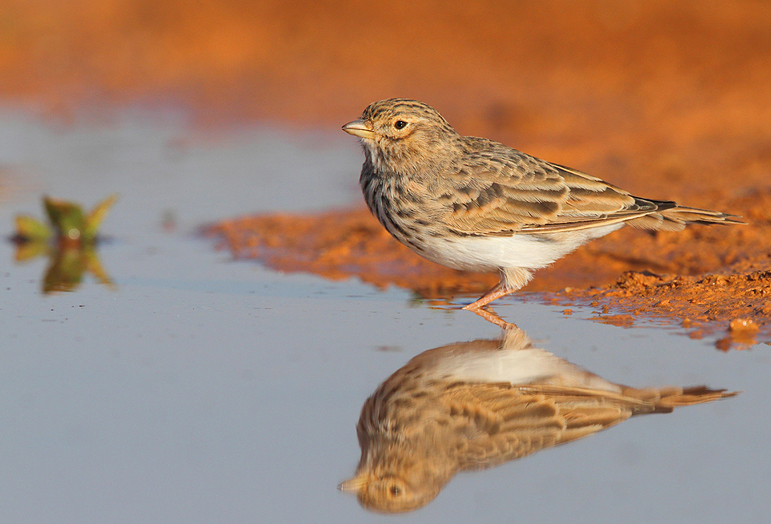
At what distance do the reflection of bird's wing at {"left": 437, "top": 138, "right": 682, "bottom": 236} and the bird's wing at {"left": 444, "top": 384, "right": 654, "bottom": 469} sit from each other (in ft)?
6.18

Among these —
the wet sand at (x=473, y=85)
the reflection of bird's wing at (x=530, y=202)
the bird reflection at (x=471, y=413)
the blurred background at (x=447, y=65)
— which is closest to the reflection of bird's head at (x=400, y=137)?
the reflection of bird's wing at (x=530, y=202)

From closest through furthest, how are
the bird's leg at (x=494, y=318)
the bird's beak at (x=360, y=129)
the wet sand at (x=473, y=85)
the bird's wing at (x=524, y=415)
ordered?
the bird's wing at (x=524, y=415)
the bird's leg at (x=494, y=318)
the bird's beak at (x=360, y=129)
the wet sand at (x=473, y=85)

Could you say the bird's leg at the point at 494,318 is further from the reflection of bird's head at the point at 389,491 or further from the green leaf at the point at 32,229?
the green leaf at the point at 32,229

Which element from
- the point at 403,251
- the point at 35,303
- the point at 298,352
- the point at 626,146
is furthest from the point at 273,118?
the point at 298,352

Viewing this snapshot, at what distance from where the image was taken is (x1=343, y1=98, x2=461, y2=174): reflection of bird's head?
657 centimetres

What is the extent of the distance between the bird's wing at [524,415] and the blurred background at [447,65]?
7122mm

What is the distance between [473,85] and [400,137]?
955 cm

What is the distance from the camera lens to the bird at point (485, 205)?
243 inches

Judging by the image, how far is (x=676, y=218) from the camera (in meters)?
6.34

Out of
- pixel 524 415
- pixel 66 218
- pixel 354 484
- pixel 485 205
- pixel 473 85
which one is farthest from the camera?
pixel 473 85

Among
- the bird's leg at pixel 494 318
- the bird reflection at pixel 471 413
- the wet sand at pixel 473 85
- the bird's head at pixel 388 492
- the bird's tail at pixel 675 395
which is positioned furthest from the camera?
the wet sand at pixel 473 85

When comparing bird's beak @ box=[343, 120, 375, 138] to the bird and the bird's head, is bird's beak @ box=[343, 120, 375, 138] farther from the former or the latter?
the bird's head

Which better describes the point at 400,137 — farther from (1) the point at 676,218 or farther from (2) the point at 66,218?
(2) the point at 66,218

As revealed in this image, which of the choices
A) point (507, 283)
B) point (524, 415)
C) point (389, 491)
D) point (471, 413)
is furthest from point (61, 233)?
point (389, 491)
